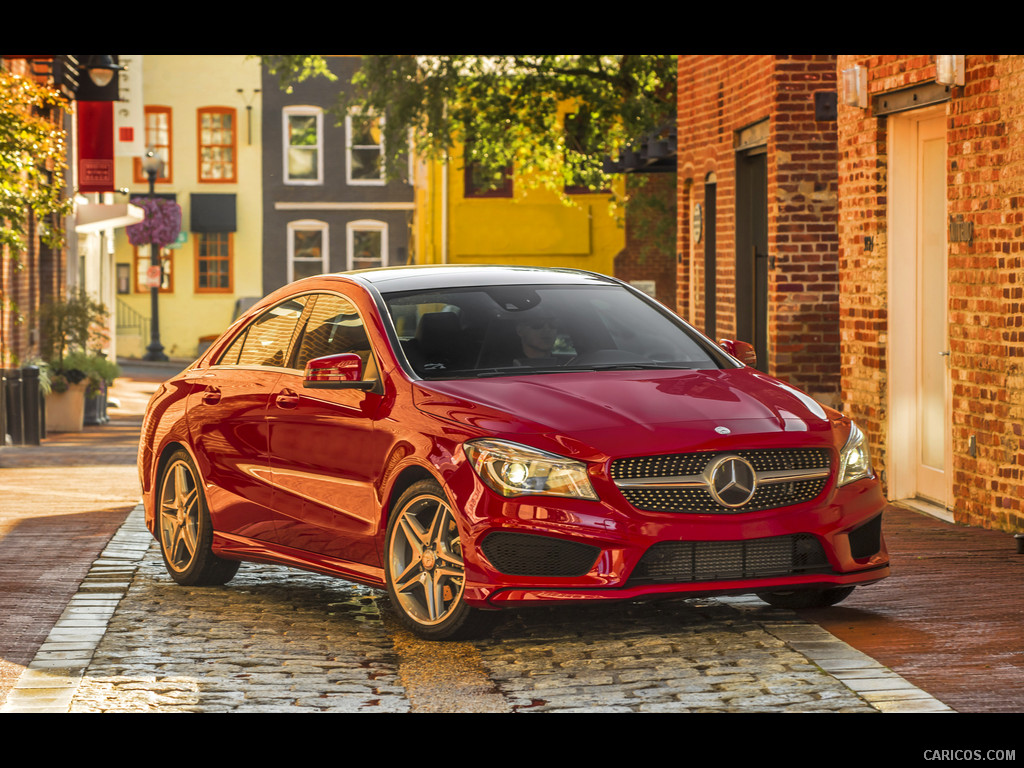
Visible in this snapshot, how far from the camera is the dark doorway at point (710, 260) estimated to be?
17.4 m

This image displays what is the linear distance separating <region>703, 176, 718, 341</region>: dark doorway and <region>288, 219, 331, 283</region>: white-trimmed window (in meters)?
33.5

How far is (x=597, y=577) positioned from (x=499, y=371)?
124cm

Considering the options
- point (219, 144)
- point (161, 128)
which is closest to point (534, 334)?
point (219, 144)

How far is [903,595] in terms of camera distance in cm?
786

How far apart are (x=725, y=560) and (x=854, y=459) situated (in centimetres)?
85

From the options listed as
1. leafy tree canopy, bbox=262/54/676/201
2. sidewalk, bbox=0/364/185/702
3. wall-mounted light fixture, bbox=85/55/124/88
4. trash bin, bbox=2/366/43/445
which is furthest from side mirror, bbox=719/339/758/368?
leafy tree canopy, bbox=262/54/676/201

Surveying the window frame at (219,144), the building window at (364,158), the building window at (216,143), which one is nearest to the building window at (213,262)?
the window frame at (219,144)

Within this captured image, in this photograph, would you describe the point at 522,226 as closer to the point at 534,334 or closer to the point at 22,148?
the point at 22,148

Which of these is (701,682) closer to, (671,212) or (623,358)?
(623,358)

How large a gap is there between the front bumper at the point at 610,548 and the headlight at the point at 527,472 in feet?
0.13

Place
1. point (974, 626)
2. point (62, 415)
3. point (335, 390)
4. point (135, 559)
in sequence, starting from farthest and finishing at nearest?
1. point (62, 415)
2. point (135, 559)
3. point (335, 390)
4. point (974, 626)
